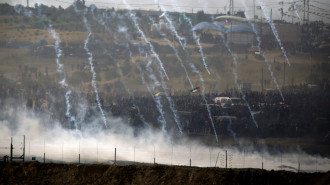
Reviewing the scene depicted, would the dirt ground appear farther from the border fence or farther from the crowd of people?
the crowd of people

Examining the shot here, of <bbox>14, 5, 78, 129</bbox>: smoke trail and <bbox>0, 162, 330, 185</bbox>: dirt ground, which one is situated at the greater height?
<bbox>14, 5, 78, 129</bbox>: smoke trail

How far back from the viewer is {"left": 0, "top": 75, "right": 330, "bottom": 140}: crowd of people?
87.3m

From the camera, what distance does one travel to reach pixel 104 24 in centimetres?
14000

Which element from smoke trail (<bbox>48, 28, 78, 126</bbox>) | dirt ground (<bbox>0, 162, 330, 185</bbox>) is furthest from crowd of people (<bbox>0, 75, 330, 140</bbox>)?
dirt ground (<bbox>0, 162, 330, 185</bbox>)

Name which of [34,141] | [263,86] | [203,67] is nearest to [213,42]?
[203,67]

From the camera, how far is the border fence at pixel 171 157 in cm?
7281

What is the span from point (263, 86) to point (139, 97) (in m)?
25.4

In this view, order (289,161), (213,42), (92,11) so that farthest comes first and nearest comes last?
(92,11) → (213,42) → (289,161)

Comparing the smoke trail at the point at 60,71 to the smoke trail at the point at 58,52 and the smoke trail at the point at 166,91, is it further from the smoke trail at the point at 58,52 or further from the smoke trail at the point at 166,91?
the smoke trail at the point at 166,91

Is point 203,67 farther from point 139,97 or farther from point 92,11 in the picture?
point 92,11

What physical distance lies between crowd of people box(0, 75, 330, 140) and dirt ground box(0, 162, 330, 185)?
2106cm

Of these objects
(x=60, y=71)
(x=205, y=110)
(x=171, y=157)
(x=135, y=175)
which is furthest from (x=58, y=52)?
(x=135, y=175)

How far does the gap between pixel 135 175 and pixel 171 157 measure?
10.2m

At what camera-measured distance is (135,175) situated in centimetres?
6700
